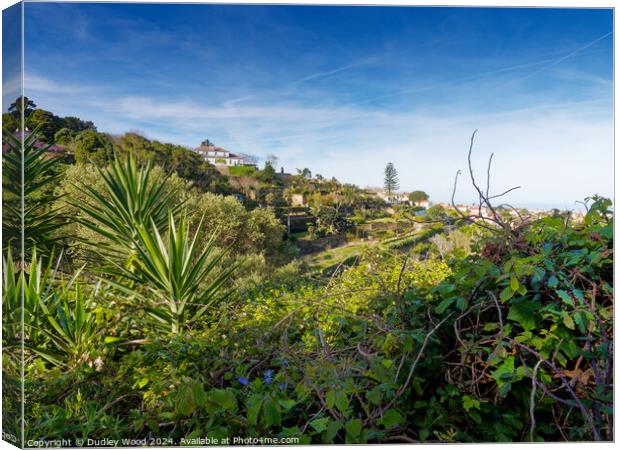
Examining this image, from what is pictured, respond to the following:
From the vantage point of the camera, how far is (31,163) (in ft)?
10.3

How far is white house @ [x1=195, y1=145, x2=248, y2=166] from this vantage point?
3.42 m

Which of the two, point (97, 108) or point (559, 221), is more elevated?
point (97, 108)

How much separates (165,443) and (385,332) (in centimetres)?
Answer: 139

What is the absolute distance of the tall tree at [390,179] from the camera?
11.6ft

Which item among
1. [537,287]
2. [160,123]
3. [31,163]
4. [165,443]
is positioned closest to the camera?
[537,287]

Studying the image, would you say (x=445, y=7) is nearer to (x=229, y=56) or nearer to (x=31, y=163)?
(x=229, y=56)

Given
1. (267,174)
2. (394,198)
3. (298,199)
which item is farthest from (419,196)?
(267,174)

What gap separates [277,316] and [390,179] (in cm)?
117

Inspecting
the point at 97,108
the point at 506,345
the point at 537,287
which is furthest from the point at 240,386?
the point at 97,108

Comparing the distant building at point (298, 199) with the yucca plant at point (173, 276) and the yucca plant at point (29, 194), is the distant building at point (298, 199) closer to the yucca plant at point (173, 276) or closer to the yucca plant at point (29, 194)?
the yucca plant at point (173, 276)

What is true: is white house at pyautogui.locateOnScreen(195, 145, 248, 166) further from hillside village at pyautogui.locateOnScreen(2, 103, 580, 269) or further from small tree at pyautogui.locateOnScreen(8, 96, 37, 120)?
small tree at pyautogui.locateOnScreen(8, 96, 37, 120)

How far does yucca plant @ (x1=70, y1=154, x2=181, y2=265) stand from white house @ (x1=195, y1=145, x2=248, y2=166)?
12.3 inches

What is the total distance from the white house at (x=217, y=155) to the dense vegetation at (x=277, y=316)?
8 cm

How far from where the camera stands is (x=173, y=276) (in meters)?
3.35
